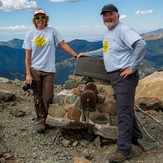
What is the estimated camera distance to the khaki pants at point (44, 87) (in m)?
8.86

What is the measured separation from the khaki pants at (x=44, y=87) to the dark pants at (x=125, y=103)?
210 centimetres

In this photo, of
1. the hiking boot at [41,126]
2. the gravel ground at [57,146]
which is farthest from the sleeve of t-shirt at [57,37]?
the gravel ground at [57,146]

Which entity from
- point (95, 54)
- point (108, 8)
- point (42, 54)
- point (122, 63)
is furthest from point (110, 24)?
point (42, 54)

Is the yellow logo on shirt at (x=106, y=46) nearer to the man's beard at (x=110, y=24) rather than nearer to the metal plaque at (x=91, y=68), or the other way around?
the man's beard at (x=110, y=24)

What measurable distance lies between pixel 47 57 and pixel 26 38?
713 millimetres

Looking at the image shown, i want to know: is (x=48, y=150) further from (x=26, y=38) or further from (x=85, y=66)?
(x=26, y=38)

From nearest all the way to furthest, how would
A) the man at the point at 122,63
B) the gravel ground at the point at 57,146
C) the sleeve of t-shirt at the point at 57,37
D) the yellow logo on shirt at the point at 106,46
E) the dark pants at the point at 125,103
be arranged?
1. the man at the point at 122,63
2. the dark pants at the point at 125,103
3. the yellow logo on shirt at the point at 106,46
4. the gravel ground at the point at 57,146
5. the sleeve of t-shirt at the point at 57,37

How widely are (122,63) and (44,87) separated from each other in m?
2.69

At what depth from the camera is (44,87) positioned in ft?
29.5

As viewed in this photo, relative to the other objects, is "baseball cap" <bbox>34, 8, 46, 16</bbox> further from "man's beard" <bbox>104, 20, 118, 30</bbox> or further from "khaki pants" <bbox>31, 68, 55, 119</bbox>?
"man's beard" <bbox>104, 20, 118, 30</bbox>

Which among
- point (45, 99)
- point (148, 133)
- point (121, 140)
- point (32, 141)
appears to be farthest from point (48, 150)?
point (148, 133)

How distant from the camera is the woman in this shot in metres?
8.43

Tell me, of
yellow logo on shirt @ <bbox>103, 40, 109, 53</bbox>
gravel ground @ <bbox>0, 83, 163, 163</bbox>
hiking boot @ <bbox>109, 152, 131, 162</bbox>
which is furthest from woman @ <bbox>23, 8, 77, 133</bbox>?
hiking boot @ <bbox>109, 152, 131, 162</bbox>

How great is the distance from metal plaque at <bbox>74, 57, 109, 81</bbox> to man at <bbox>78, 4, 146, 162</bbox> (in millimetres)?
819
